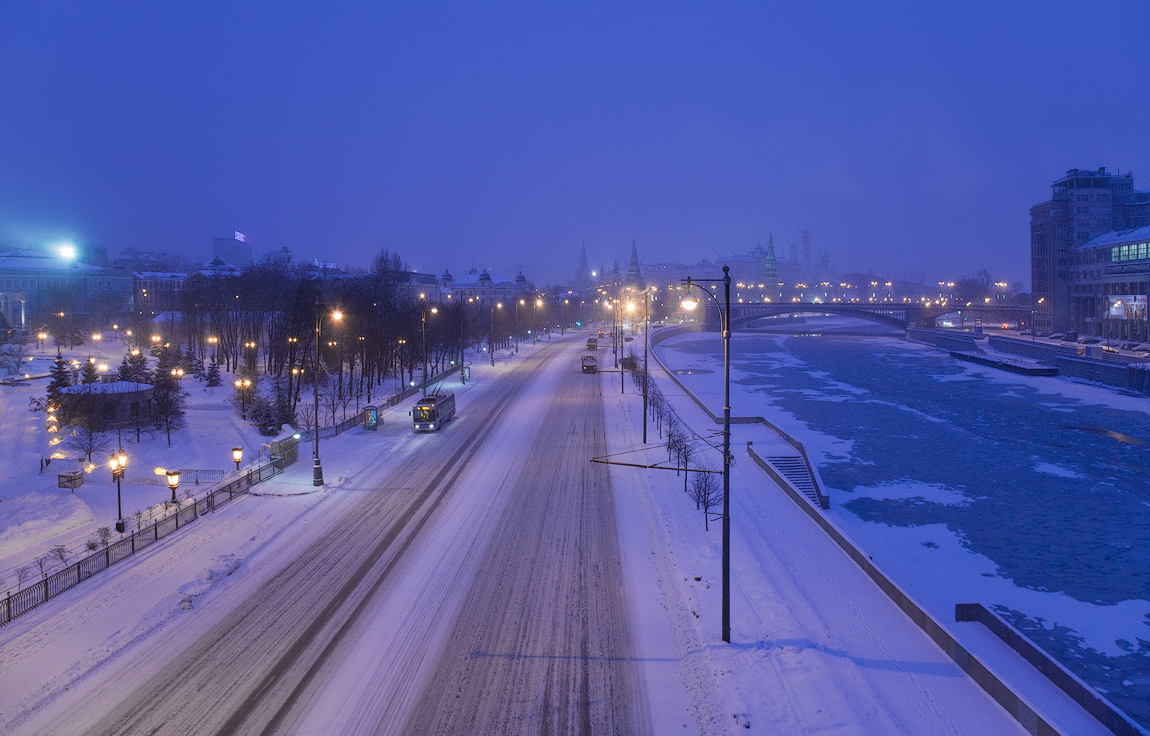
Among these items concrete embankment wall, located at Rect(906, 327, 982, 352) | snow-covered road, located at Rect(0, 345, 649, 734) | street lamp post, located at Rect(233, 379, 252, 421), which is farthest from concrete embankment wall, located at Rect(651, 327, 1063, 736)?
concrete embankment wall, located at Rect(906, 327, 982, 352)

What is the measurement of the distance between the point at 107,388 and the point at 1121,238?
10878 centimetres

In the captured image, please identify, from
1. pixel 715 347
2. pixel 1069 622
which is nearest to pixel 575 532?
pixel 1069 622

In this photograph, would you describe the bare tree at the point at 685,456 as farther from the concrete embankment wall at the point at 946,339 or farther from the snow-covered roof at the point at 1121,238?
the snow-covered roof at the point at 1121,238

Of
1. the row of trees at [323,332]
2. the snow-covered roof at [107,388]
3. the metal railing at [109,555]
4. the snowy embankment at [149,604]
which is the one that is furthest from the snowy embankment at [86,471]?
the row of trees at [323,332]

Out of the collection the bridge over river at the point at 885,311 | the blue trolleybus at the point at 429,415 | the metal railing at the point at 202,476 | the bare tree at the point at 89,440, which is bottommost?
the metal railing at the point at 202,476

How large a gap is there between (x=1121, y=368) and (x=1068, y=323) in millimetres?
52010

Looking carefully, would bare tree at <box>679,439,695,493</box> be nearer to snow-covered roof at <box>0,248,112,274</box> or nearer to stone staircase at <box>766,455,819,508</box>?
stone staircase at <box>766,455,819,508</box>

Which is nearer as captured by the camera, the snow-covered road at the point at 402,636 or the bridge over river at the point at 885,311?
the snow-covered road at the point at 402,636

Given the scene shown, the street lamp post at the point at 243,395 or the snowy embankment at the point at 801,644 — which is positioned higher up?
the street lamp post at the point at 243,395

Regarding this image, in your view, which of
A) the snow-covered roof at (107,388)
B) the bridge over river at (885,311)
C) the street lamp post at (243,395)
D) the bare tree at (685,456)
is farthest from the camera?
the bridge over river at (885,311)

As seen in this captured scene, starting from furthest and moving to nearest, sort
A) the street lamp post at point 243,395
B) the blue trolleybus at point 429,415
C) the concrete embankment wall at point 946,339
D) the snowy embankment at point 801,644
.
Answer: the concrete embankment wall at point 946,339
the street lamp post at point 243,395
the blue trolleybus at point 429,415
the snowy embankment at point 801,644

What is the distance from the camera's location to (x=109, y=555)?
16203mm

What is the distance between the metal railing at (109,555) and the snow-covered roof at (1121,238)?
334 ft

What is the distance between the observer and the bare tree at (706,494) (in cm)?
1981
